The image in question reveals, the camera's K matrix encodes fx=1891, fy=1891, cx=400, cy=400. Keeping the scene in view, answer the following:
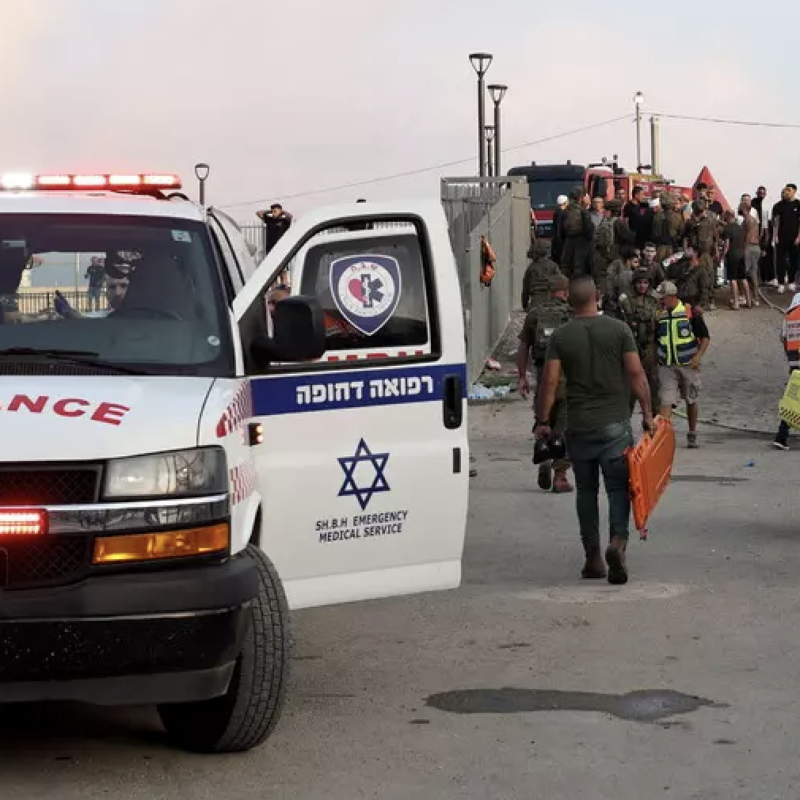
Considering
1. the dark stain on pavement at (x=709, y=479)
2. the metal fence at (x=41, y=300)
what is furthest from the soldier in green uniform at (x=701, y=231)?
the metal fence at (x=41, y=300)

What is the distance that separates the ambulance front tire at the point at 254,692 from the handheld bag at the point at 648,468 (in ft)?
13.5

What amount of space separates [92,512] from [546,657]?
3160mm

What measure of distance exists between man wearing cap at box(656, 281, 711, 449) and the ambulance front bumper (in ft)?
40.6

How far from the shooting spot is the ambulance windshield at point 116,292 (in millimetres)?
6617

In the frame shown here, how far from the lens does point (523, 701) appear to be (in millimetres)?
7504

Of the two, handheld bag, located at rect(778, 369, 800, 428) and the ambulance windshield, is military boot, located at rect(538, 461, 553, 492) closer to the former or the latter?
handheld bag, located at rect(778, 369, 800, 428)

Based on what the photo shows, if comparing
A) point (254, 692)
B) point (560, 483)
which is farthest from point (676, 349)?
point (254, 692)

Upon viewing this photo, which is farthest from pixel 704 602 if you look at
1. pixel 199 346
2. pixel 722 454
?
pixel 722 454

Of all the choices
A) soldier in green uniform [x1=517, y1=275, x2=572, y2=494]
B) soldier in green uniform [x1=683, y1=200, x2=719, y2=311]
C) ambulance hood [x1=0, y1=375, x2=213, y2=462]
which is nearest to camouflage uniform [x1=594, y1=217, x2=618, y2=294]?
soldier in green uniform [x1=683, y1=200, x2=719, y2=311]

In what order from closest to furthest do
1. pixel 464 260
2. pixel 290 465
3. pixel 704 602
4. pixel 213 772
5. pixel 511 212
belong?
pixel 213 772 < pixel 290 465 < pixel 704 602 < pixel 464 260 < pixel 511 212

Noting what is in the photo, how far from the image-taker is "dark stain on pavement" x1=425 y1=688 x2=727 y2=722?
730cm

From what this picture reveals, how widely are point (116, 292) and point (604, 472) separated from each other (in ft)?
14.7

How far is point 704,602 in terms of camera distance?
9789 mm

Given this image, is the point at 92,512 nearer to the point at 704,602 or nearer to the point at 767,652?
the point at 767,652
